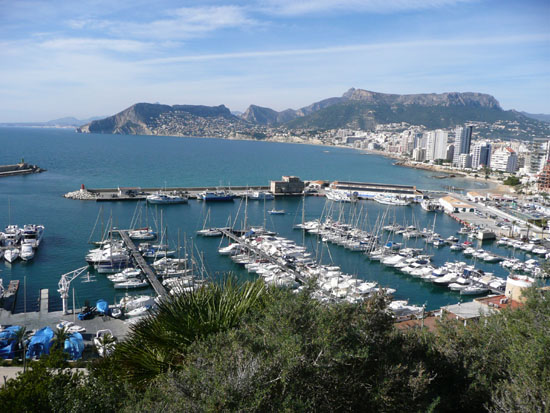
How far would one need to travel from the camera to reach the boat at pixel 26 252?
20.3 metres

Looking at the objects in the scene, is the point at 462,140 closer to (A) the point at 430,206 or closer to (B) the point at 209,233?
(A) the point at 430,206

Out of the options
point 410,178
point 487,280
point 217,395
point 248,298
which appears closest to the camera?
point 217,395

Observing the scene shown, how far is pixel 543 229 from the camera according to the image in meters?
29.5

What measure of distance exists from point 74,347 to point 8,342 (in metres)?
2.00

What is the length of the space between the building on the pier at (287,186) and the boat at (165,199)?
9.81m

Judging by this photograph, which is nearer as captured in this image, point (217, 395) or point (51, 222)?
point (217, 395)

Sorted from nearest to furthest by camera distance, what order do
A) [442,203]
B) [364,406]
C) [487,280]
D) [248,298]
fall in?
[364,406], [248,298], [487,280], [442,203]

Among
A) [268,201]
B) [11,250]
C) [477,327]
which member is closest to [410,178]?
[268,201]

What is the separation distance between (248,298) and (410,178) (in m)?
63.4

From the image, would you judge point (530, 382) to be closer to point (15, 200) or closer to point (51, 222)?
point (51, 222)

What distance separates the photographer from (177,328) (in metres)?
5.79

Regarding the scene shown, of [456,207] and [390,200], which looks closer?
[456,207]

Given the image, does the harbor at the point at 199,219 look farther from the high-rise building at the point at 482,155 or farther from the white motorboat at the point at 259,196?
the high-rise building at the point at 482,155

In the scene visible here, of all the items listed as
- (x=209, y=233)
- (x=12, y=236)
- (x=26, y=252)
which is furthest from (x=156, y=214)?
(x=26, y=252)
